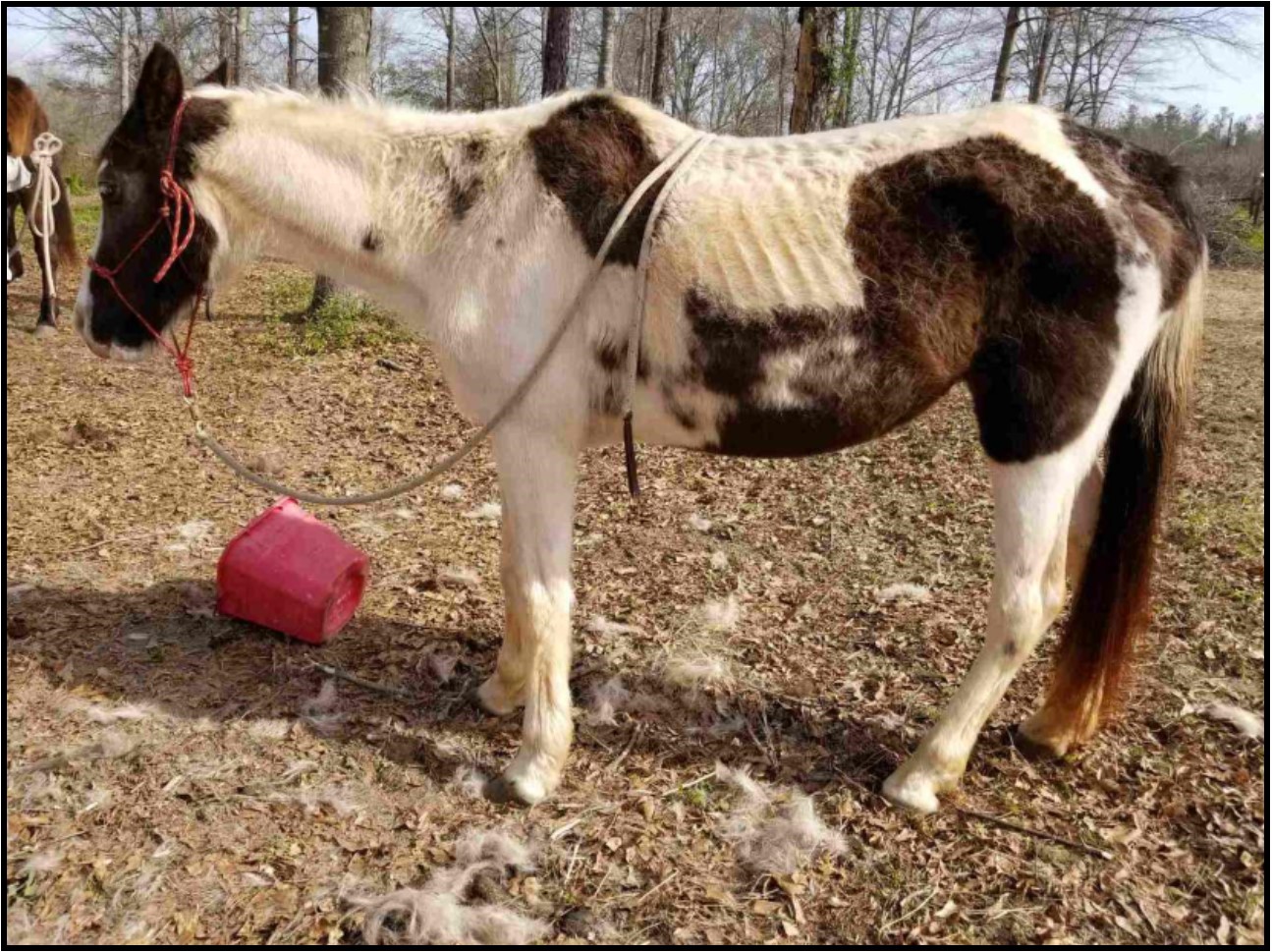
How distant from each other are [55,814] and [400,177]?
2.19 meters

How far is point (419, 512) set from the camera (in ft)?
15.5

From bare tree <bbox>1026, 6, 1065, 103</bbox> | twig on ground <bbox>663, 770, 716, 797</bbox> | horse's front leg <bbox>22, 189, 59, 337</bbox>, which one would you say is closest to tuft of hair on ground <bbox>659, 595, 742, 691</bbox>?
twig on ground <bbox>663, 770, 716, 797</bbox>

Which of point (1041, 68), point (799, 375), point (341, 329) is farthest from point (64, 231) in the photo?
point (1041, 68)

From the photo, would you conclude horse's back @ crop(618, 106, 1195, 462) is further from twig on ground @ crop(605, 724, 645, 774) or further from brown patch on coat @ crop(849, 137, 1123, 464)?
twig on ground @ crop(605, 724, 645, 774)

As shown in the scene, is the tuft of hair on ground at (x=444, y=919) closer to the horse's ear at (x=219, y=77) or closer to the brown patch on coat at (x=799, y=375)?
the brown patch on coat at (x=799, y=375)

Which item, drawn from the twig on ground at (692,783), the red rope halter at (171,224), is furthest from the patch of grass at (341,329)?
the twig on ground at (692,783)

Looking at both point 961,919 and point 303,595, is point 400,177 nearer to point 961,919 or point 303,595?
point 303,595

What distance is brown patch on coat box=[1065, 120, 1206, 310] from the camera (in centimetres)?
238

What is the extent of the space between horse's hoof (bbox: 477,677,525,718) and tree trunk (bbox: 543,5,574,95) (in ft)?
23.3

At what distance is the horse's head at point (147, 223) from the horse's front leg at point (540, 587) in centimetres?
113

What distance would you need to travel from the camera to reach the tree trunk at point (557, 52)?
8.64 metres

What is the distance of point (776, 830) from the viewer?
2.62 meters

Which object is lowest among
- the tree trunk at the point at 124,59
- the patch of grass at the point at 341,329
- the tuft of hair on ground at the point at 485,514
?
the tuft of hair on ground at the point at 485,514

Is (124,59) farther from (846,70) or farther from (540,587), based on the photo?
(540,587)
